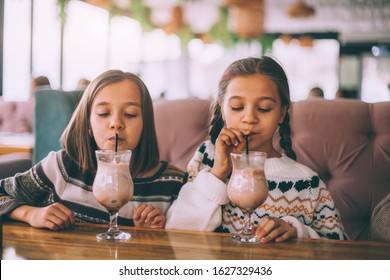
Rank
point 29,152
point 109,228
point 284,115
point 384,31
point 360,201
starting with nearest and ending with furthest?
point 109,228, point 284,115, point 360,201, point 29,152, point 384,31

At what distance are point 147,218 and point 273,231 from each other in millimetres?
338

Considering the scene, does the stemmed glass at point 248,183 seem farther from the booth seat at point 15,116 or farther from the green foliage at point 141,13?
the green foliage at point 141,13

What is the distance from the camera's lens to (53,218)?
1.09 metres

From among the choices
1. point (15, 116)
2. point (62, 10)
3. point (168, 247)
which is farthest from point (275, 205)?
point (62, 10)

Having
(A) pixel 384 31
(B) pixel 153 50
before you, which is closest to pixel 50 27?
(B) pixel 153 50

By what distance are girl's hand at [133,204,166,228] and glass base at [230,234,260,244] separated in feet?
0.82

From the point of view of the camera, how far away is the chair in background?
219 centimetres

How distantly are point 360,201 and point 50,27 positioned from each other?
578 centimetres

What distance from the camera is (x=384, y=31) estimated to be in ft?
35.8

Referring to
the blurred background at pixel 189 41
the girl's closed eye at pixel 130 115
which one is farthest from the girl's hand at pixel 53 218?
the blurred background at pixel 189 41

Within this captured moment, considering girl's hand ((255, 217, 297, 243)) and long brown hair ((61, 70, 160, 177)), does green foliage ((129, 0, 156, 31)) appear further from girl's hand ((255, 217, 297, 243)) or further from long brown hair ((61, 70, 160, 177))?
girl's hand ((255, 217, 297, 243))

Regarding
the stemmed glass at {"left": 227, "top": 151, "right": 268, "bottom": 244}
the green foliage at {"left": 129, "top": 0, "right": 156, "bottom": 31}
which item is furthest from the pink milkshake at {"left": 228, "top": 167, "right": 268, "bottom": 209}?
the green foliage at {"left": 129, "top": 0, "right": 156, "bottom": 31}

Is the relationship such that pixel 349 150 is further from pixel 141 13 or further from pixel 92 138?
pixel 141 13
